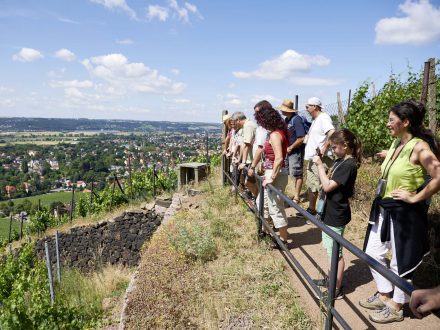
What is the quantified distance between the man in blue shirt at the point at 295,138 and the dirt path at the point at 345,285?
102 cm

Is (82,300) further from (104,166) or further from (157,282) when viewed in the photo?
(104,166)

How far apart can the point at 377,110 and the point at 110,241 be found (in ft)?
30.1

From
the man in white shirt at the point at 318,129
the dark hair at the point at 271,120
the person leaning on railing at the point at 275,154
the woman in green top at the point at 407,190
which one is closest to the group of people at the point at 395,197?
the woman in green top at the point at 407,190

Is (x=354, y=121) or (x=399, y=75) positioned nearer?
(x=399, y=75)

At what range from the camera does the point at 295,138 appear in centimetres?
570

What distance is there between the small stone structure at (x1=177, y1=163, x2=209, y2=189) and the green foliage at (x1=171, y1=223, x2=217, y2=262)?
17.5 feet

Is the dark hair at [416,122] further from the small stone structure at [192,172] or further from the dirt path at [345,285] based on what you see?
the small stone structure at [192,172]

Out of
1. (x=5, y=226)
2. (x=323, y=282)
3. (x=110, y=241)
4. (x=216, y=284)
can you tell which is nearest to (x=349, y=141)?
(x=323, y=282)

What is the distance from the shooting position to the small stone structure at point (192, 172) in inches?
416

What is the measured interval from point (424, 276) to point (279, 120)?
92.7 inches

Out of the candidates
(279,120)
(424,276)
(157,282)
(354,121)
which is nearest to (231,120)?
(279,120)

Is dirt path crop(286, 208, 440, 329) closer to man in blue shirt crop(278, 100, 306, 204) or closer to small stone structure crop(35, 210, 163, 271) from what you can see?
man in blue shirt crop(278, 100, 306, 204)

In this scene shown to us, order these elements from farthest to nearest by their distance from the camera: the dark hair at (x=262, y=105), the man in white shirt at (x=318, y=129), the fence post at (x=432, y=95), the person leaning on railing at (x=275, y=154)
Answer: the fence post at (x=432, y=95)
the man in white shirt at (x=318, y=129)
the dark hair at (x=262, y=105)
the person leaning on railing at (x=275, y=154)

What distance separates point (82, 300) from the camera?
5734 mm
